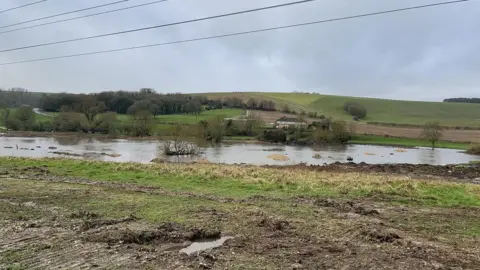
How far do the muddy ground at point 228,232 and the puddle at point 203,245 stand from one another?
0.17 m

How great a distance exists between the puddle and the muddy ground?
0.55ft

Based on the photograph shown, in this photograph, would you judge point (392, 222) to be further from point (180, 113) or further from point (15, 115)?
point (180, 113)

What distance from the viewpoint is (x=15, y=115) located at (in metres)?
95.6

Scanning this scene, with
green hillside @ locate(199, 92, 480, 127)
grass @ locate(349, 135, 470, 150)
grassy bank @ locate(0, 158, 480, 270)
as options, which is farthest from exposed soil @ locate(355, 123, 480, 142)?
grassy bank @ locate(0, 158, 480, 270)

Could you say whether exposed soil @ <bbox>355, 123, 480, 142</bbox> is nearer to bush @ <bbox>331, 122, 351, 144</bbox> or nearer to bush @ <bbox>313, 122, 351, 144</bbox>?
bush @ <bbox>331, 122, 351, 144</bbox>

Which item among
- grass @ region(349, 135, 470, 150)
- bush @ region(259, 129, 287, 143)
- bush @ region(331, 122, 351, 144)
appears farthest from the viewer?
bush @ region(259, 129, 287, 143)

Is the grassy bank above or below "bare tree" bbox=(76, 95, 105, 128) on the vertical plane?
below

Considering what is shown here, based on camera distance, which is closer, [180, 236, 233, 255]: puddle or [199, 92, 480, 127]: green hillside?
[180, 236, 233, 255]: puddle

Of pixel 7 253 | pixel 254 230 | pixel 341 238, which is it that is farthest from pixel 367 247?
pixel 7 253

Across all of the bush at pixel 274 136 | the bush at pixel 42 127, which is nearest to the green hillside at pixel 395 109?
the bush at pixel 274 136

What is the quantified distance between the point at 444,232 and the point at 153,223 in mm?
6777

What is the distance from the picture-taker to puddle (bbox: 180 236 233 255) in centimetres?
749

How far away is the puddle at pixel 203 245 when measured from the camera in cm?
749

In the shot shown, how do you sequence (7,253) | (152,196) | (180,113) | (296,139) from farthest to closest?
(180,113)
(296,139)
(152,196)
(7,253)
